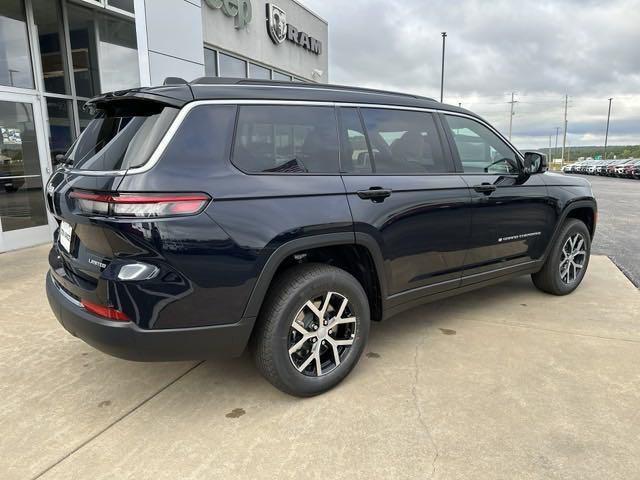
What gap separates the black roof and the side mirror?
1.47 metres

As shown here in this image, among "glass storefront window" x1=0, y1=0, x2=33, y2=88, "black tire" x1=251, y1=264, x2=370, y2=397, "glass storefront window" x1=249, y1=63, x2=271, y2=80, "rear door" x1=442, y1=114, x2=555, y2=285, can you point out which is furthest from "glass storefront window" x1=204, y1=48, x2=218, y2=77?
"black tire" x1=251, y1=264, x2=370, y2=397

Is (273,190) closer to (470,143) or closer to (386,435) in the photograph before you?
(386,435)

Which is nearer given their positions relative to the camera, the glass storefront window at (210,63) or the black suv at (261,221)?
the black suv at (261,221)

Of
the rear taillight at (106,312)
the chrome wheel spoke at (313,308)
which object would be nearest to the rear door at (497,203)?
the chrome wheel spoke at (313,308)

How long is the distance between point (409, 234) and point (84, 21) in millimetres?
7496

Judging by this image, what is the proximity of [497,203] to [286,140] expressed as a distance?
196 cm

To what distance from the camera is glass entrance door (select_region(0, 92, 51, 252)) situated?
6.92m

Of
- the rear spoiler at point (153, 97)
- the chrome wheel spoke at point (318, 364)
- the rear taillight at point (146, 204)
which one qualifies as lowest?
the chrome wheel spoke at point (318, 364)

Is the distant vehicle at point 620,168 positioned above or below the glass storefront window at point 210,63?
below

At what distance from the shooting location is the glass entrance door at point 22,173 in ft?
22.7

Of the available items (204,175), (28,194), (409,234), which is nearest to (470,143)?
(409,234)

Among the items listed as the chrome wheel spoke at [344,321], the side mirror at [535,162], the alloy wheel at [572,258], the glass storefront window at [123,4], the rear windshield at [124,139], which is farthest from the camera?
the glass storefront window at [123,4]

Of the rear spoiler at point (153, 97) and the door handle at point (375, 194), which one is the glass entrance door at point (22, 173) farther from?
the door handle at point (375, 194)

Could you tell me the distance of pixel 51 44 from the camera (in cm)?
757
